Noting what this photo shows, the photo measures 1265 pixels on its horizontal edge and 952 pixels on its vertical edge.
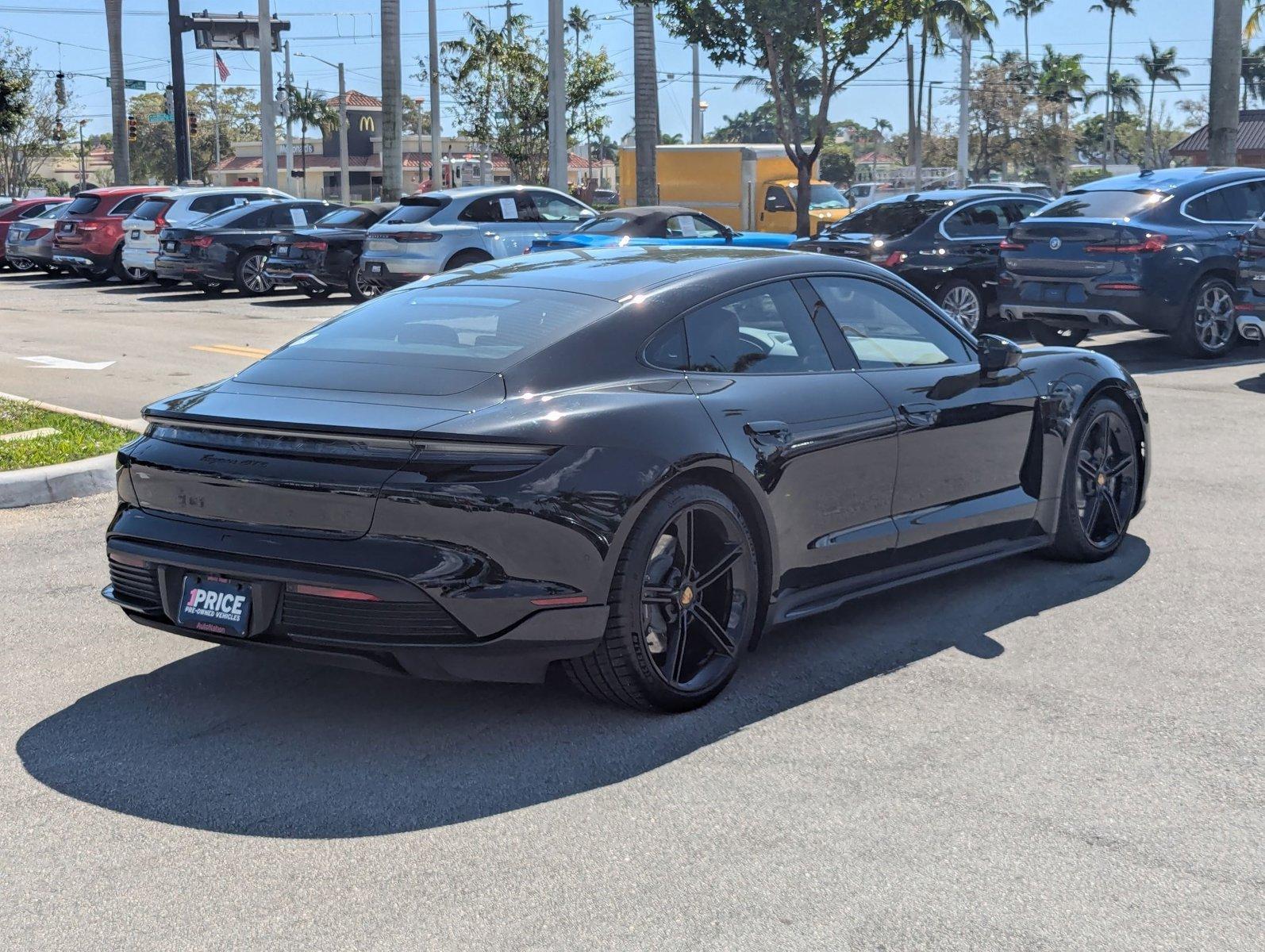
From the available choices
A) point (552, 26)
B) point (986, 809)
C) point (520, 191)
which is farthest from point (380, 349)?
point (552, 26)

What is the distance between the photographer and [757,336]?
541cm

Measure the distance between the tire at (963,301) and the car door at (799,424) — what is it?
11.2 meters

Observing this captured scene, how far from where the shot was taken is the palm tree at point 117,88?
48.3 meters

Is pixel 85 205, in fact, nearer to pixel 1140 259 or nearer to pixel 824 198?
pixel 824 198

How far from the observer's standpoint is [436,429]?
14.5 ft

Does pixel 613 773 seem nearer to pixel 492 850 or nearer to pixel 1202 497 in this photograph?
pixel 492 850

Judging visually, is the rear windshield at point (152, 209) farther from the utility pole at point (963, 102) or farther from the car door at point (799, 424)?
the utility pole at point (963, 102)

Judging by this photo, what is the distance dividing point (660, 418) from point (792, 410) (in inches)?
26.3

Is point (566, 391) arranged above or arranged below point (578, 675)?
above

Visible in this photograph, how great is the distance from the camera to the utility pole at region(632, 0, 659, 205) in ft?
93.4

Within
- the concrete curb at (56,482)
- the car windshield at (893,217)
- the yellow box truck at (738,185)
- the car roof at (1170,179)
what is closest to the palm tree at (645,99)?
the yellow box truck at (738,185)

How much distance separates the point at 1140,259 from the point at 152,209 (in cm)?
1894

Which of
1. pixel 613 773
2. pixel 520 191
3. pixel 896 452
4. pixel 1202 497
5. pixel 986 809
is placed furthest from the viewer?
pixel 520 191

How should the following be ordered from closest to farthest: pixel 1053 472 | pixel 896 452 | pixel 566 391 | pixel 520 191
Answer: pixel 566 391
pixel 896 452
pixel 1053 472
pixel 520 191
